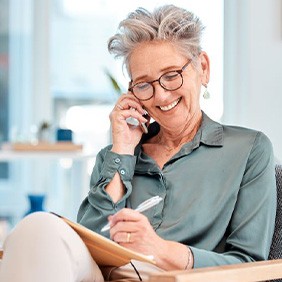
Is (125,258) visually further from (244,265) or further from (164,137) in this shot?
(164,137)

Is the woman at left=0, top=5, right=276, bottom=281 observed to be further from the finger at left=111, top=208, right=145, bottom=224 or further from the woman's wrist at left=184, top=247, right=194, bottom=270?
the finger at left=111, top=208, right=145, bottom=224

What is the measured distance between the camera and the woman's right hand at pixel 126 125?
214cm

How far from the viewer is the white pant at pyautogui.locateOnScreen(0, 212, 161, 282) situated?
165 centimetres

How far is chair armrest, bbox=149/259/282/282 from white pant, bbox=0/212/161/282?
0.81 ft

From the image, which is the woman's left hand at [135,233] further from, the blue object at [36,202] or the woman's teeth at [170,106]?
the blue object at [36,202]

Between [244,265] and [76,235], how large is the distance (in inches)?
15.0

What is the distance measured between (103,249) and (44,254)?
0.15 m

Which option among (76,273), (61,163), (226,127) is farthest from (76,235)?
(61,163)

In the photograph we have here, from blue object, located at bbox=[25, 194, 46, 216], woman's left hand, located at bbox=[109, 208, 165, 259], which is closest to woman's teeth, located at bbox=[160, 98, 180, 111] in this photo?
woman's left hand, located at bbox=[109, 208, 165, 259]

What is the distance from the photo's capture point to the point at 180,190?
204 cm

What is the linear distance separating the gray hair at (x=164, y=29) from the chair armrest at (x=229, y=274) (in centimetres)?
64

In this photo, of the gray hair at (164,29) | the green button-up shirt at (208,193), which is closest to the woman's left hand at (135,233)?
the green button-up shirt at (208,193)

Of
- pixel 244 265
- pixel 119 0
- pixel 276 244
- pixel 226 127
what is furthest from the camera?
pixel 119 0

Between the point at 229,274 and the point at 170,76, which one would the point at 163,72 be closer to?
the point at 170,76
